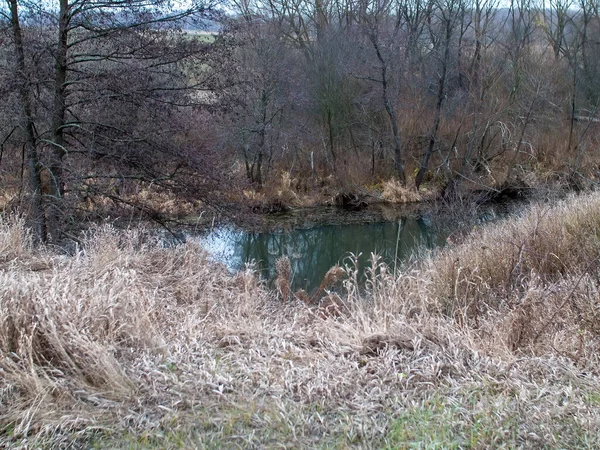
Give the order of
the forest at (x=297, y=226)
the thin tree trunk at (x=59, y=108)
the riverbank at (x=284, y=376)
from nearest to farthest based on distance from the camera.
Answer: the riverbank at (x=284, y=376) < the forest at (x=297, y=226) < the thin tree trunk at (x=59, y=108)

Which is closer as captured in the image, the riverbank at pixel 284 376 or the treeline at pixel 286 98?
the riverbank at pixel 284 376

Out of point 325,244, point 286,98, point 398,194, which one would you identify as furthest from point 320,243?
point 286,98

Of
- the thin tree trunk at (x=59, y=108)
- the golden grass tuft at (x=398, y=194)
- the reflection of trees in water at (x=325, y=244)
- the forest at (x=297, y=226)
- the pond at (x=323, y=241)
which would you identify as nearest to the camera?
the forest at (x=297, y=226)

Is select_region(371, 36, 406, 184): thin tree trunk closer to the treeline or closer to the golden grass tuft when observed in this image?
the treeline

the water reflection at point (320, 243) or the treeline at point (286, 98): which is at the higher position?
the treeline at point (286, 98)

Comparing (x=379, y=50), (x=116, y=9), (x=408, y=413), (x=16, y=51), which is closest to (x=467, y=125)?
(x=379, y=50)

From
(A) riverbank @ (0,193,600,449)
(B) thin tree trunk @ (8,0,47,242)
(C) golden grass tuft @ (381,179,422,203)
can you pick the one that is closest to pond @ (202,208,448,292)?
(C) golden grass tuft @ (381,179,422,203)

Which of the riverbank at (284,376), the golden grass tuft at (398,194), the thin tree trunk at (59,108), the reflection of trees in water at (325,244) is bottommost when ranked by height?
the reflection of trees in water at (325,244)

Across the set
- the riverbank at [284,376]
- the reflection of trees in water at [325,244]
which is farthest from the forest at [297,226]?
the reflection of trees in water at [325,244]

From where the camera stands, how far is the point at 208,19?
1046cm

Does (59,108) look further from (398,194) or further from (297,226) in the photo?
(398,194)

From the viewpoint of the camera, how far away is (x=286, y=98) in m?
19.3

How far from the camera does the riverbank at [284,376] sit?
263 cm

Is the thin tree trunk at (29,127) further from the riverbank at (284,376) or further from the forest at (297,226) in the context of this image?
the riverbank at (284,376)
